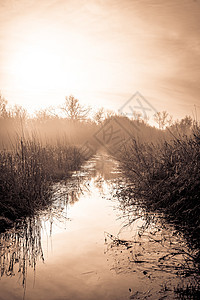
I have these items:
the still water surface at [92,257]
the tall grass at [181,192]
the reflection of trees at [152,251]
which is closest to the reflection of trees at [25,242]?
the still water surface at [92,257]

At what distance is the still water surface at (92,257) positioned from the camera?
88.9 inches

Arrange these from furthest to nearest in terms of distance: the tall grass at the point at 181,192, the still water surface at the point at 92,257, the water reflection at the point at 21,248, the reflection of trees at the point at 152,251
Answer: the tall grass at the point at 181,192
the water reflection at the point at 21,248
the reflection of trees at the point at 152,251
the still water surface at the point at 92,257

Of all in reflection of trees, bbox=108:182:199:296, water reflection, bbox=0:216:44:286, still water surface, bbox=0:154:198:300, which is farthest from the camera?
water reflection, bbox=0:216:44:286

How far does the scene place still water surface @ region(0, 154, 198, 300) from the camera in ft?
7.41

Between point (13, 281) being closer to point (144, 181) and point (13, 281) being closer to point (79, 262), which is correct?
point (79, 262)

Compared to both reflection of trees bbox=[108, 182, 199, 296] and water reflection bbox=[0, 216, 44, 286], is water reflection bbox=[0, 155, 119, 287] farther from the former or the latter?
reflection of trees bbox=[108, 182, 199, 296]

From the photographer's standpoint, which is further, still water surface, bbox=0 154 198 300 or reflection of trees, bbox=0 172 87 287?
reflection of trees, bbox=0 172 87 287

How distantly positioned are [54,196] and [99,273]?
3618mm

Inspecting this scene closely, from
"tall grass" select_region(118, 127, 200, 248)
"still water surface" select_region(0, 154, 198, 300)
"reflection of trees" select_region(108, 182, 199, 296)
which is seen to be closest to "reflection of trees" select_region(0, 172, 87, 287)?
"still water surface" select_region(0, 154, 198, 300)

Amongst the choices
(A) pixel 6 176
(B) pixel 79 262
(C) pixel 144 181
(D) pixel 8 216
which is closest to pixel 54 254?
(B) pixel 79 262

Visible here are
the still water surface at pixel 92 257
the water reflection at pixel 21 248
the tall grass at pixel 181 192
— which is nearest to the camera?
the still water surface at pixel 92 257

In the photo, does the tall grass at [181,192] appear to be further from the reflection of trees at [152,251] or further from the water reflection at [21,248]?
the water reflection at [21,248]

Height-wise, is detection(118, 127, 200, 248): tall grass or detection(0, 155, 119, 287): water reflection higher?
detection(118, 127, 200, 248): tall grass

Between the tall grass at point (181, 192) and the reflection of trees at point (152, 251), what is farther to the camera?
the tall grass at point (181, 192)
